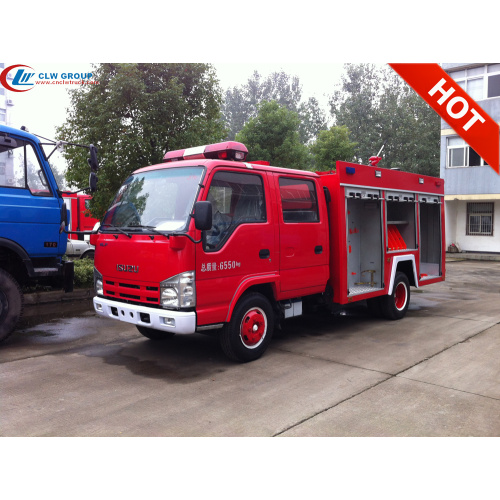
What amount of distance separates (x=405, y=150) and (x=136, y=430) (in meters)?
31.5

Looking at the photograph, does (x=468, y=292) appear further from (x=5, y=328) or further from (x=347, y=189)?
(x=5, y=328)

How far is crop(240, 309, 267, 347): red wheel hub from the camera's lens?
541cm

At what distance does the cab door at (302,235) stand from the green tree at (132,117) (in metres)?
4.64

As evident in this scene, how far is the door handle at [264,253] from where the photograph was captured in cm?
549

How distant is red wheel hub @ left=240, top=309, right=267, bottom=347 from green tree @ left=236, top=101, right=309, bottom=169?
14.1 metres

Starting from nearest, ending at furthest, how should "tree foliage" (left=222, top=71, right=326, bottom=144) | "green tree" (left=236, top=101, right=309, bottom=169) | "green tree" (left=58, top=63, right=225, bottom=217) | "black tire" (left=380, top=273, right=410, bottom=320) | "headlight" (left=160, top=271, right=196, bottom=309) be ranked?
"headlight" (left=160, top=271, right=196, bottom=309) < "black tire" (left=380, top=273, right=410, bottom=320) < "green tree" (left=58, top=63, right=225, bottom=217) < "green tree" (left=236, top=101, right=309, bottom=169) < "tree foliage" (left=222, top=71, right=326, bottom=144)

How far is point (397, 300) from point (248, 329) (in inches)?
141

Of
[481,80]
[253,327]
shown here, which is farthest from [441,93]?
[481,80]

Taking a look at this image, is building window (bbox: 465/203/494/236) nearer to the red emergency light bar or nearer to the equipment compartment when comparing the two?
the equipment compartment

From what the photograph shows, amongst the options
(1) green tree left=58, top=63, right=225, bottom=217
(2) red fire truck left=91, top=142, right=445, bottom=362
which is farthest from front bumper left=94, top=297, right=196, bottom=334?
(1) green tree left=58, top=63, right=225, bottom=217

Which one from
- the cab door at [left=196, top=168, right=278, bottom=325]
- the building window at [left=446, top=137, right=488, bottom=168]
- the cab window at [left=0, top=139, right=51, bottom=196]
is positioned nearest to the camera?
the cab door at [left=196, top=168, right=278, bottom=325]

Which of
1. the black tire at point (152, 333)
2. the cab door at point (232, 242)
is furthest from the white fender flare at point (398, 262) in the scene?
the black tire at point (152, 333)

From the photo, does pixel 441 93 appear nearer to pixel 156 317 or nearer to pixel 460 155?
pixel 156 317

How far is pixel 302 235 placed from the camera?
6.04 meters
